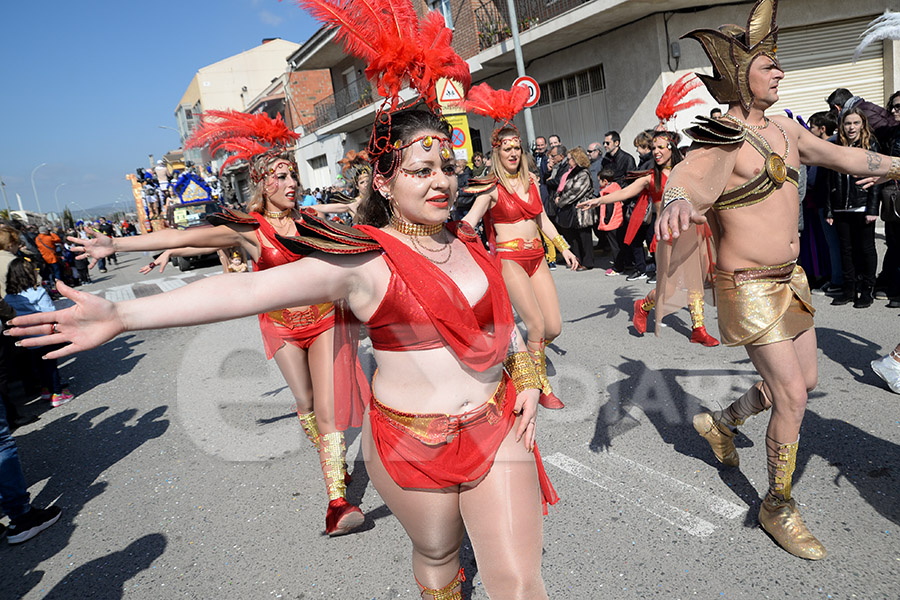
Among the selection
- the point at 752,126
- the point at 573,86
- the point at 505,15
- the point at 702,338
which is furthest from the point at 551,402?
the point at 505,15

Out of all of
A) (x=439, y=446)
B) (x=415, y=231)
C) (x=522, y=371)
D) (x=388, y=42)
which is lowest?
(x=439, y=446)

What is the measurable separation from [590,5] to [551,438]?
11030mm

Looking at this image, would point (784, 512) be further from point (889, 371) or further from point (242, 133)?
point (242, 133)

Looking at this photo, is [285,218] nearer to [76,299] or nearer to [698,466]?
[76,299]

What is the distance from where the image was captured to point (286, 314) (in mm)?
3551

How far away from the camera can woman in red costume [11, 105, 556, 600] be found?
1.86m

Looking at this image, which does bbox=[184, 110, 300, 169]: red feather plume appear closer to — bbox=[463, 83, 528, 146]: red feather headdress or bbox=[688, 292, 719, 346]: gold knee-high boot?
bbox=[463, 83, 528, 146]: red feather headdress

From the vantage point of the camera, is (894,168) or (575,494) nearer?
(894,168)

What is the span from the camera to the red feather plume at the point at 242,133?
14.0ft

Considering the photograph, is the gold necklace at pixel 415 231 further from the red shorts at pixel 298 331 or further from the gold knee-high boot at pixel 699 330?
the gold knee-high boot at pixel 699 330

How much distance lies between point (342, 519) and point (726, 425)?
2.30 m

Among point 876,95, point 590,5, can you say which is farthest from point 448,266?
point 876,95

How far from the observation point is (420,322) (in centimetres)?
191

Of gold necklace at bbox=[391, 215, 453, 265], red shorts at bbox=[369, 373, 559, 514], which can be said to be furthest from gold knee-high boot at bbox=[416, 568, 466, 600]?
gold necklace at bbox=[391, 215, 453, 265]
